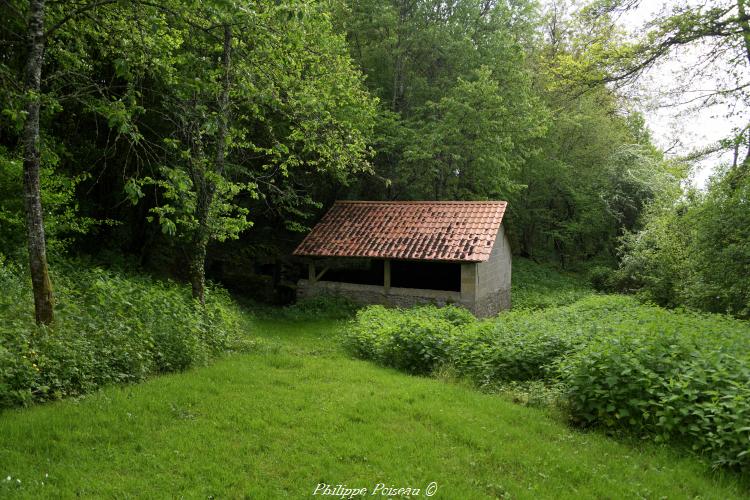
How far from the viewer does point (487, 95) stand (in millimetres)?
19781

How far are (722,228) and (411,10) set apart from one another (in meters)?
14.7

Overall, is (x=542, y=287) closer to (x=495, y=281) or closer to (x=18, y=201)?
(x=495, y=281)

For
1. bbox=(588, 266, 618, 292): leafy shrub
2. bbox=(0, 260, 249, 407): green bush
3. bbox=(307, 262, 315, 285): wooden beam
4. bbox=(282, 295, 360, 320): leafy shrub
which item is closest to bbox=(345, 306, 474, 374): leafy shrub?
bbox=(0, 260, 249, 407): green bush

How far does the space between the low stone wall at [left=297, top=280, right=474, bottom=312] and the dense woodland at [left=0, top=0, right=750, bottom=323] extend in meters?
1.69

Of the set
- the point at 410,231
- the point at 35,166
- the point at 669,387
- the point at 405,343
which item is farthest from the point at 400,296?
the point at 35,166

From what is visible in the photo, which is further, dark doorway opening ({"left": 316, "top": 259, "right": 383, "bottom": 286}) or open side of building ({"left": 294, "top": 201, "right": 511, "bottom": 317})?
dark doorway opening ({"left": 316, "top": 259, "right": 383, "bottom": 286})

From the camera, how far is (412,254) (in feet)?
50.1

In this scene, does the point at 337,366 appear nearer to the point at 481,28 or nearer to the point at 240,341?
→ the point at 240,341

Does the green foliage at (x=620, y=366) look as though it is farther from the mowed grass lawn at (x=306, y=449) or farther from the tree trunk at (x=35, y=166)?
the tree trunk at (x=35, y=166)

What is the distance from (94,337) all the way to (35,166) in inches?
92.4

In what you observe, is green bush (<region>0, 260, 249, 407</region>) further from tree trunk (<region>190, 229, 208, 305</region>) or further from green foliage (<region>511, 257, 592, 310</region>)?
green foliage (<region>511, 257, 592, 310</region>)

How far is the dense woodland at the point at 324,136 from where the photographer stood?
7281mm

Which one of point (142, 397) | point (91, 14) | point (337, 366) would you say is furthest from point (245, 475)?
point (91, 14)

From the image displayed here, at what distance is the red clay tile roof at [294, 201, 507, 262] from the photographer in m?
15.1
